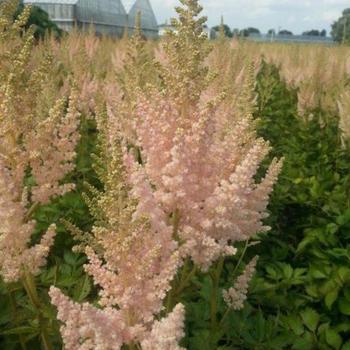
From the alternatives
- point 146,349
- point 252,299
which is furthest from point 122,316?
point 252,299

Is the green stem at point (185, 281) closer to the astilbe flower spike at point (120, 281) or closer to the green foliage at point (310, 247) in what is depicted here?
the astilbe flower spike at point (120, 281)

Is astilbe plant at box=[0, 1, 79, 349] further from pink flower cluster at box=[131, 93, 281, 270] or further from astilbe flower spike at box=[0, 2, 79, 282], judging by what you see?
pink flower cluster at box=[131, 93, 281, 270]

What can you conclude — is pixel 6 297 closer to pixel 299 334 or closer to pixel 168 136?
pixel 168 136

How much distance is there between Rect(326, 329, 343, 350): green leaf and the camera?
8.75ft

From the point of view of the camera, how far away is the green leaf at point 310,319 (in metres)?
2.83

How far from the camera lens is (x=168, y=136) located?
6.48ft

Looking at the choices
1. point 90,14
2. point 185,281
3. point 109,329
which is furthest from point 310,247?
point 90,14

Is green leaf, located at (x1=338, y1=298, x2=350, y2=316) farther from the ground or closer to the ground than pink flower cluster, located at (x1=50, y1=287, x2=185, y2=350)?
closer to the ground

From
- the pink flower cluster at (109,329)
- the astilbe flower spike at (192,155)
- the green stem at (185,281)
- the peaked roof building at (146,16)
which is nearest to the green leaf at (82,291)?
the green stem at (185,281)

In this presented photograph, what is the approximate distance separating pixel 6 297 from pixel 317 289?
72.4 inches

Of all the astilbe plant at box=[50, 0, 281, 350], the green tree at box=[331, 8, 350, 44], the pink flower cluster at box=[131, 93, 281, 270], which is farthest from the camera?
the green tree at box=[331, 8, 350, 44]

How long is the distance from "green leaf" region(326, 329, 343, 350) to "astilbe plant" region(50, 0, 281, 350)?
926 millimetres

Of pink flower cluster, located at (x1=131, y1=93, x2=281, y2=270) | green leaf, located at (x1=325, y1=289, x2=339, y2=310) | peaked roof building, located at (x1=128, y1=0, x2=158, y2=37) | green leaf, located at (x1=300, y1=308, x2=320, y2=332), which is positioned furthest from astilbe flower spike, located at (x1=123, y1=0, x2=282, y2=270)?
peaked roof building, located at (x1=128, y1=0, x2=158, y2=37)

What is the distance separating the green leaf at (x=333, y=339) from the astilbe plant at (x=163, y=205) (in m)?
0.93
